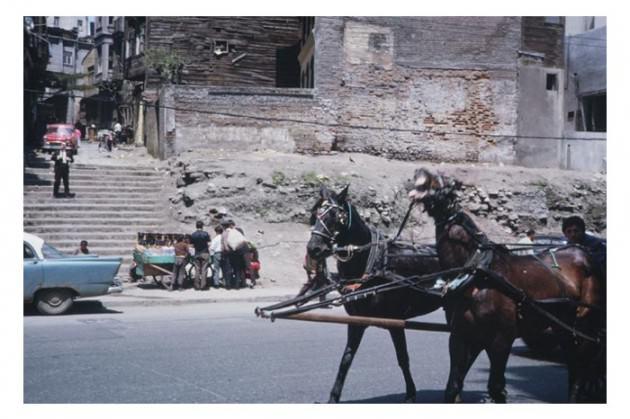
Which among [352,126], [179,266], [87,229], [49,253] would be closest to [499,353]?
[49,253]

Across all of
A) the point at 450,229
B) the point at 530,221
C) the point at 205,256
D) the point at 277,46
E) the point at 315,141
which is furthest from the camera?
the point at 277,46

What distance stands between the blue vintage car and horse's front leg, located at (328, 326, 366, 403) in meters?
7.47

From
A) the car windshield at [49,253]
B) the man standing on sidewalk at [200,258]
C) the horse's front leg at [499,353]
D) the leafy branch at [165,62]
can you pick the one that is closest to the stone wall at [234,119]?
the leafy branch at [165,62]

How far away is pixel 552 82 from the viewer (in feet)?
96.6

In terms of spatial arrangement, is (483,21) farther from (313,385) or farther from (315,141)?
(313,385)

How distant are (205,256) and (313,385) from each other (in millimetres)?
9459

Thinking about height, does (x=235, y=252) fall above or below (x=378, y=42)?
below

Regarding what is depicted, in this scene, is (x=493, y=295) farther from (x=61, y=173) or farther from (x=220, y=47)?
(x=220, y=47)

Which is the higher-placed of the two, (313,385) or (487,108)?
(487,108)

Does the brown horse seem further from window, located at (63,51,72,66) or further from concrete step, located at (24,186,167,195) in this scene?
window, located at (63,51,72,66)

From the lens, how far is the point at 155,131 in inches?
1054

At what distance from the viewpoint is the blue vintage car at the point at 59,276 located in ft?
43.5

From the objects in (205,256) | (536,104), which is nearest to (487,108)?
(536,104)

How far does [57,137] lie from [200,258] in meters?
8.33
